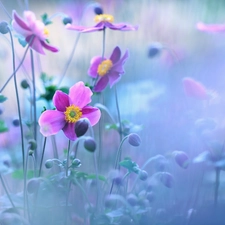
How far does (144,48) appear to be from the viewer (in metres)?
0.79

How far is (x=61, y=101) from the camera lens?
1.76ft

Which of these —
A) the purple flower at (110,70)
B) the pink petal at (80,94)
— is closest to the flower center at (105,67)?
the purple flower at (110,70)

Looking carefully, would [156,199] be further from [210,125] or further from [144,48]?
[144,48]

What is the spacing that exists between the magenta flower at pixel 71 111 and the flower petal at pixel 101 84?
0.09m

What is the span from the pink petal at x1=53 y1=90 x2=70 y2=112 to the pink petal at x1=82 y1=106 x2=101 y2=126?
0.07ft

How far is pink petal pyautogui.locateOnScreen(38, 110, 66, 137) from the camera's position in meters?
0.52

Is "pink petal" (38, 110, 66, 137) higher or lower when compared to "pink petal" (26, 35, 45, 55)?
lower

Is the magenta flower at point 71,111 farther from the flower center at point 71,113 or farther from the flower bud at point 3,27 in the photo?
the flower bud at point 3,27

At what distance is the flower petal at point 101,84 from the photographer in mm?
625

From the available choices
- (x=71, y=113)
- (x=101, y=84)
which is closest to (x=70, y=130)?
(x=71, y=113)

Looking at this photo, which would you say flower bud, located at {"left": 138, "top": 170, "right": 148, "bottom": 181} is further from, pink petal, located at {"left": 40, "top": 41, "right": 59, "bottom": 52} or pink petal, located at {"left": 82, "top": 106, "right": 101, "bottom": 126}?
pink petal, located at {"left": 40, "top": 41, "right": 59, "bottom": 52}

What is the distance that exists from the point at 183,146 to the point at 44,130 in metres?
0.23

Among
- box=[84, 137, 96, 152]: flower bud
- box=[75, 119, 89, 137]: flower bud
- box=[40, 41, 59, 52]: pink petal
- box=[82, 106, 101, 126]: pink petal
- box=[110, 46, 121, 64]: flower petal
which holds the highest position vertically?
box=[40, 41, 59, 52]: pink petal

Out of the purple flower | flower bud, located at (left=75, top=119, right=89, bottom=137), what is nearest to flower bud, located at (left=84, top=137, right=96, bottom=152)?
flower bud, located at (left=75, top=119, right=89, bottom=137)
